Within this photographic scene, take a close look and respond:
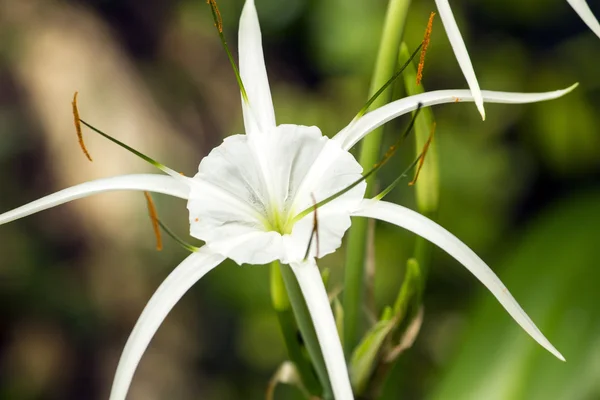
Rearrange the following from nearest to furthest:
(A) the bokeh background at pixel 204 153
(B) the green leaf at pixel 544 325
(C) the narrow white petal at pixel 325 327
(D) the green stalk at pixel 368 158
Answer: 1. (C) the narrow white petal at pixel 325 327
2. (D) the green stalk at pixel 368 158
3. (B) the green leaf at pixel 544 325
4. (A) the bokeh background at pixel 204 153

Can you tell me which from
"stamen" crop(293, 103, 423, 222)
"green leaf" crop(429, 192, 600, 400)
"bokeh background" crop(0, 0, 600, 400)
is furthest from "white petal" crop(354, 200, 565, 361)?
"bokeh background" crop(0, 0, 600, 400)

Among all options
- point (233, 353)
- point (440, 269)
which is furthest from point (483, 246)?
point (233, 353)

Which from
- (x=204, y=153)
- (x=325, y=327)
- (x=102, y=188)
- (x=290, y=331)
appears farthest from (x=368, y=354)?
(x=204, y=153)

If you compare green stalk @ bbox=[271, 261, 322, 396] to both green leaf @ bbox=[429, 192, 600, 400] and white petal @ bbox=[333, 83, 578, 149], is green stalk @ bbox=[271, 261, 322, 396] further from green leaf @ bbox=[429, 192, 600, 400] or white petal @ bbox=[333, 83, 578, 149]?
green leaf @ bbox=[429, 192, 600, 400]

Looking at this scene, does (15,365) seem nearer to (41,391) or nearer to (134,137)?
(41,391)

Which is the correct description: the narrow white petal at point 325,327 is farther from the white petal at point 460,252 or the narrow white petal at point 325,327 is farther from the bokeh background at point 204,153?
the bokeh background at point 204,153

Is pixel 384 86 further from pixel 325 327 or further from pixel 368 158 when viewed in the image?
pixel 325 327

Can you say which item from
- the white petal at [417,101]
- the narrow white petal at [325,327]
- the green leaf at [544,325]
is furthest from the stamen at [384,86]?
the green leaf at [544,325]
